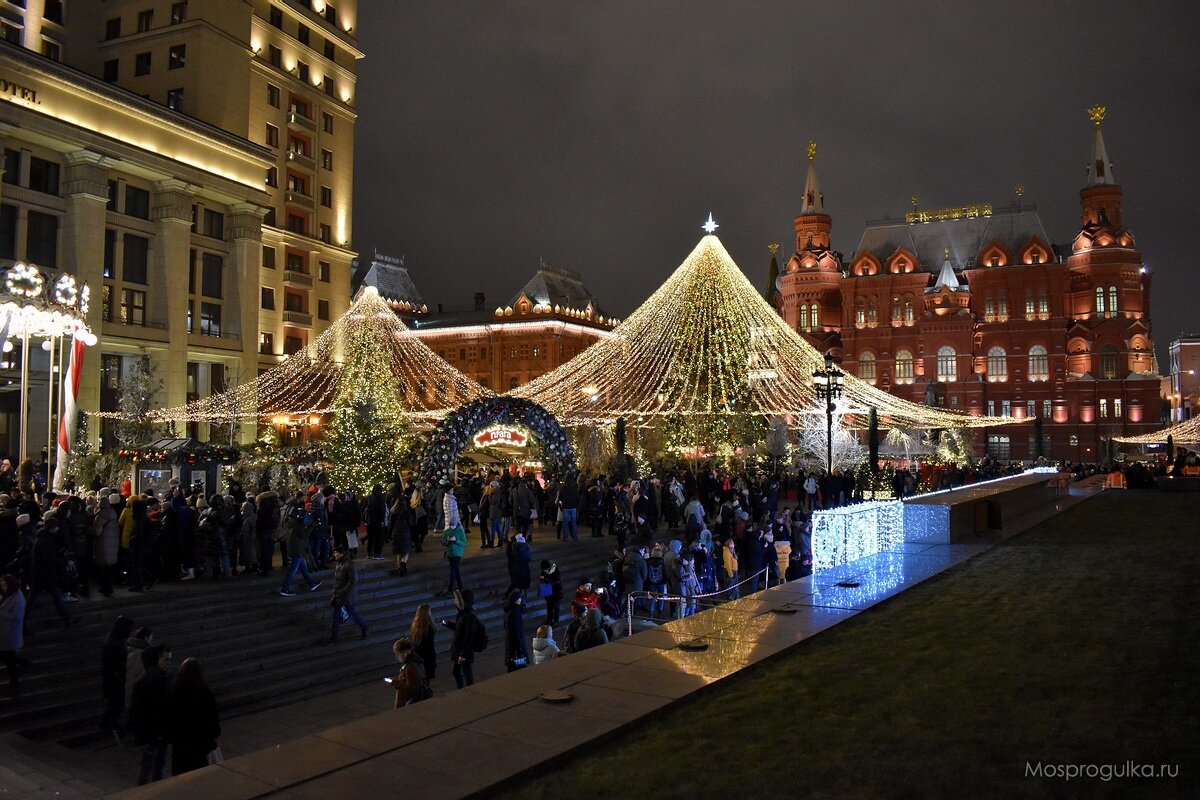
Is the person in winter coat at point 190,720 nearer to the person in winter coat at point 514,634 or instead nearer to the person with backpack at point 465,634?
the person with backpack at point 465,634

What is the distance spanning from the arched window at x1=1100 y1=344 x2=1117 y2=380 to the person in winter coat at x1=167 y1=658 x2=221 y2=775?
8114cm

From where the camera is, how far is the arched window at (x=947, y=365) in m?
77.5

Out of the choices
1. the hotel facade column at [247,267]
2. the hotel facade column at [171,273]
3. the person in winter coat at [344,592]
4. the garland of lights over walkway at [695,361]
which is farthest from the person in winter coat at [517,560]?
the hotel facade column at [247,267]

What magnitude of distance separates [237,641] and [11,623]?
A: 3.07 m

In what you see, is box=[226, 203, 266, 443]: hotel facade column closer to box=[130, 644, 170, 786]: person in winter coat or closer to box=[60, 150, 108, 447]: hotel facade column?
box=[60, 150, 108, 447]: hotel facade column

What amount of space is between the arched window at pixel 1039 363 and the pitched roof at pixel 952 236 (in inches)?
413

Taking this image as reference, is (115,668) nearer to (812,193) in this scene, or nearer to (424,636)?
(424,636)

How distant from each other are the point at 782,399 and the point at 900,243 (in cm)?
5549

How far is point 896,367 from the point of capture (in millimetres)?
79875

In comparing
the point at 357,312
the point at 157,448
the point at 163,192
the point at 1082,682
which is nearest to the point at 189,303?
the point at 163,192

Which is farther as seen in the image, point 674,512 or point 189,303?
point 189,303

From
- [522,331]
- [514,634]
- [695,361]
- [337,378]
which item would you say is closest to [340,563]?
[514,634]

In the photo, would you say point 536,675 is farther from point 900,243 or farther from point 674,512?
point 900,243

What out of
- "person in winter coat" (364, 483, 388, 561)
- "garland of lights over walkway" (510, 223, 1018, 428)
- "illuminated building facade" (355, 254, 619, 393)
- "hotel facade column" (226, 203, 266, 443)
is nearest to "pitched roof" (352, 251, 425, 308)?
"illuminated building facade" (355, 254, 619, 393)
